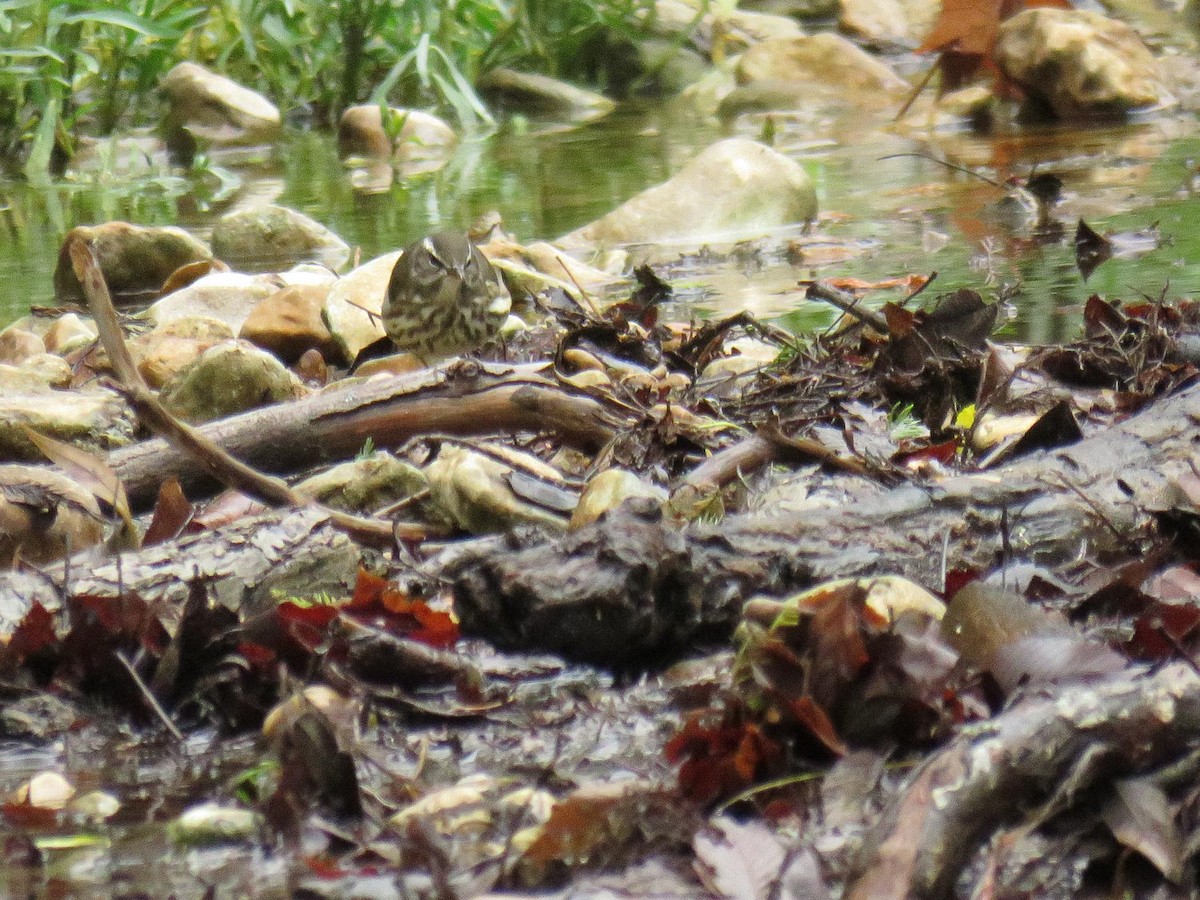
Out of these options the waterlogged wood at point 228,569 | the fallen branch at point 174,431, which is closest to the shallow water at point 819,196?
the fallen branch at point 174,431

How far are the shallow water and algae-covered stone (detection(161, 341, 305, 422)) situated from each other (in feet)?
6.45

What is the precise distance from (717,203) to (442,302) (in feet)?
9.57

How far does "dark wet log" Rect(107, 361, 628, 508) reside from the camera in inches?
152

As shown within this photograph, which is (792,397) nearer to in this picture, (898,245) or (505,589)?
(505,589)

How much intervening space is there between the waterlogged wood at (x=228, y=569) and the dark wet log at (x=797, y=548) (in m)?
0.33

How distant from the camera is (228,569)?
2.94 m

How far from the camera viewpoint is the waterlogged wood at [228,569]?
287 cm

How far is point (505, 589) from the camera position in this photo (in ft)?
8.86

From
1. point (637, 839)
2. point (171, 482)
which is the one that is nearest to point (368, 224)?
point (171, 482)

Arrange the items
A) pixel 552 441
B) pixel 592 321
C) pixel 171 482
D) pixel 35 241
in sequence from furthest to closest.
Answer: pixel 35 241 → pixel 592 321 → pixel 552 441 → pixel 171 482

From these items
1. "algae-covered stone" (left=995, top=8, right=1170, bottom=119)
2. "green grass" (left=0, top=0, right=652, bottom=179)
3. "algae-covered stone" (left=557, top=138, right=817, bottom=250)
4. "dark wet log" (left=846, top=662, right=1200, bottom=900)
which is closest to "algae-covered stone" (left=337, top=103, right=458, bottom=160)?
"green grass" (left=0, top=0, right=652, bottom=179)

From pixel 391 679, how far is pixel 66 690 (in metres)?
0.48

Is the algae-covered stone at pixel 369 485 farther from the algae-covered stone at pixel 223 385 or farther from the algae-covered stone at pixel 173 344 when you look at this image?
the algae-covered stone at pixel 173 344

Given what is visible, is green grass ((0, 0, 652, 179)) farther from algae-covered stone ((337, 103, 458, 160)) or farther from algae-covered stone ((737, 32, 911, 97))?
algae-covered stone ((737, 32, 911, 97))
